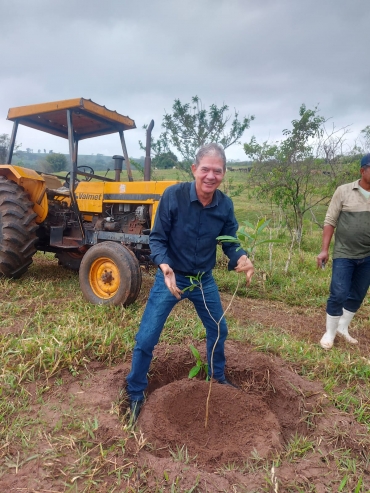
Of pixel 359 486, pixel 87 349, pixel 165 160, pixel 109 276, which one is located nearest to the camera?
pixel 359 486

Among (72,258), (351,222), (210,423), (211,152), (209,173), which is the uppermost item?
(211,152)

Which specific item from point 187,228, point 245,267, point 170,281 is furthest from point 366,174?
point 170,281

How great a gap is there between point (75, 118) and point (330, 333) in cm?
401

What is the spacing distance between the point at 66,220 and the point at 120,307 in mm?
1793

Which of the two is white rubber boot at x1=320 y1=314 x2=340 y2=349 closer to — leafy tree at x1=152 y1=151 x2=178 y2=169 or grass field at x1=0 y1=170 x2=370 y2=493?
grass field at x1=0 y1=170 x2=370 y2=493

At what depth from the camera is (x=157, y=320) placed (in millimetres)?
2371

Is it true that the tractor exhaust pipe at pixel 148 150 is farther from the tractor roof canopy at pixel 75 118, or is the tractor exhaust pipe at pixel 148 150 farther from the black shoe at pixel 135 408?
the black shoe at pixel 135 408

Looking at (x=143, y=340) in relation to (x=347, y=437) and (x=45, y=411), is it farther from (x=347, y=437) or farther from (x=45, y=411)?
(x=347, y=437)

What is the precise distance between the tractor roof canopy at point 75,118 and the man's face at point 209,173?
2.74m

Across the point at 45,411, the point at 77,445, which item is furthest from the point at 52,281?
the point at 77,445

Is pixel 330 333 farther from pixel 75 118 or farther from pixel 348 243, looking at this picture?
pixel 75 118

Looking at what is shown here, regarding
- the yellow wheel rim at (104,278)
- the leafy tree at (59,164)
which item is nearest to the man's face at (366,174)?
the yellow wheel rim at (104,278)

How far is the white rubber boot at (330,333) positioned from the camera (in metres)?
3.39

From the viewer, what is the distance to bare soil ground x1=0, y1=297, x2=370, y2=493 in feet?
5.88
